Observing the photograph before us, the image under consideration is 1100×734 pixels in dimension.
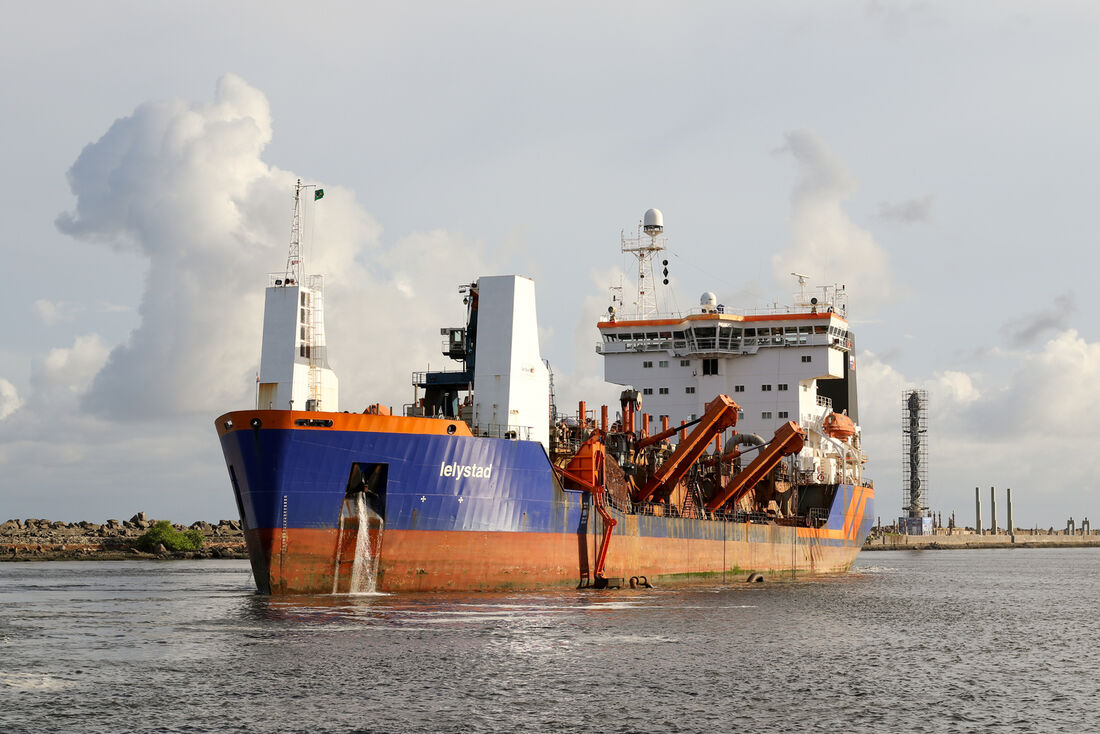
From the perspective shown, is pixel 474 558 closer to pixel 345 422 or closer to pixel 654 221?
pixel 345 422

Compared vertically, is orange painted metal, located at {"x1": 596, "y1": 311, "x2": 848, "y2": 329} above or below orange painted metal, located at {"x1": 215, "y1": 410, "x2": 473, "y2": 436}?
above

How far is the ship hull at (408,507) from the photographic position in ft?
89.4

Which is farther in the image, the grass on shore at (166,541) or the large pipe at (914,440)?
the large pipe at (914,440)

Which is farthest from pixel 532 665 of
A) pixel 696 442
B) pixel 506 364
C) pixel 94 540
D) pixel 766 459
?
pixel 94 540

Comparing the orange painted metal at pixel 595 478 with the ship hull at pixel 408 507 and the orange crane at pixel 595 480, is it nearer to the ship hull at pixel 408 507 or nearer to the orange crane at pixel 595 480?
the orange crane at pixel 595 480

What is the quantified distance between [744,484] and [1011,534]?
108175 millimetres

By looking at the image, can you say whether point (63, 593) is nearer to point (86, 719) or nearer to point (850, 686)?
point (86, 719)

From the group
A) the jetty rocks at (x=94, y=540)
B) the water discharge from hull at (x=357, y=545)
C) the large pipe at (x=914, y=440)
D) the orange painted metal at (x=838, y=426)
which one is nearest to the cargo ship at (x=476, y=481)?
the water discharge from hull at (x=357, y=545)

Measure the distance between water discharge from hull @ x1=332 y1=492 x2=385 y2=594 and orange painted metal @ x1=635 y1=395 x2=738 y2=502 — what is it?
42.9 feet

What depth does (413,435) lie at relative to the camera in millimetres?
28172

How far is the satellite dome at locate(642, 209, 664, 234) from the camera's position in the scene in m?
54.4

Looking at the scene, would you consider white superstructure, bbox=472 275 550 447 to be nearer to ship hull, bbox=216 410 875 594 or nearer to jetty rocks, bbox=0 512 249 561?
ship hull, bbox=216 410 875 594

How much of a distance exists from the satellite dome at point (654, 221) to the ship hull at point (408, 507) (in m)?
23.9

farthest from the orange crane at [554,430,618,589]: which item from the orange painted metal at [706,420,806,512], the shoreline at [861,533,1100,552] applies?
the shoreline at [861,533,1100,552]
